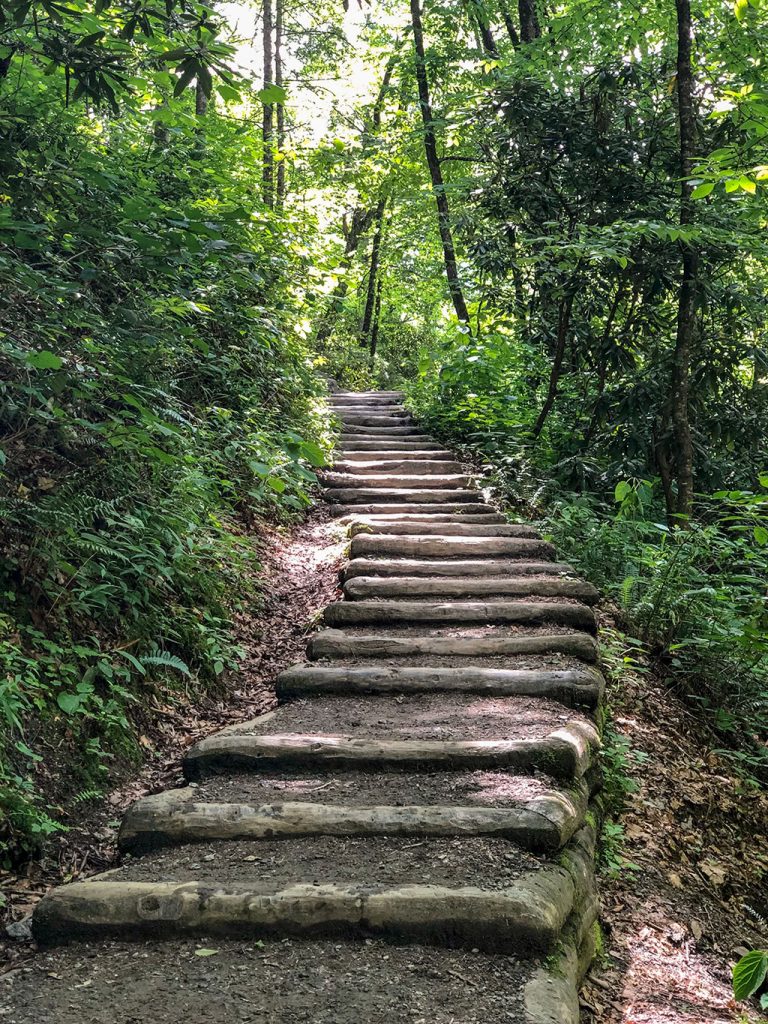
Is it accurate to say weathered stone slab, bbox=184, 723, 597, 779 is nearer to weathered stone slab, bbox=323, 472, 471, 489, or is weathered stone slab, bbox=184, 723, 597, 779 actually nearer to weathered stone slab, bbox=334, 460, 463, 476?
weathered stone slab, bbox=323, 472, 471, 489

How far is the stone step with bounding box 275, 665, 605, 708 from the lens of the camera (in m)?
4.33

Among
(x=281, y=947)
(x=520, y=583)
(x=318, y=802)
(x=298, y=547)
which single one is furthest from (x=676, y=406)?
(x=281, y=947)

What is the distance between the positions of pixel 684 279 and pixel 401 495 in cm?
348

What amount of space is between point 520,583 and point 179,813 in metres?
3.27

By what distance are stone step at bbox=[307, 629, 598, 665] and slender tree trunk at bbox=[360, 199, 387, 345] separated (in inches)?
619

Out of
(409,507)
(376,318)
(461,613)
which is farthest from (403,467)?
(376,318)

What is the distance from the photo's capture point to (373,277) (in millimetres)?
21094

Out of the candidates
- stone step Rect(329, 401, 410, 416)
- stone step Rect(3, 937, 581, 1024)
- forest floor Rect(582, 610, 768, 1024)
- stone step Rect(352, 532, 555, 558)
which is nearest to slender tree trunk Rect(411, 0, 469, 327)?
stone step Rect(329, 401, 410, 416)

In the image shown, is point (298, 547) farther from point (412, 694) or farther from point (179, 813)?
point (179, 813)

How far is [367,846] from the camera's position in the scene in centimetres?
295

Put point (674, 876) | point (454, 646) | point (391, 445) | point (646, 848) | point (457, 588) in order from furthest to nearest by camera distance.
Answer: point (391, 445) < point (457, 588) < point (454, 646) < point (646, 848) < point (674, 876)

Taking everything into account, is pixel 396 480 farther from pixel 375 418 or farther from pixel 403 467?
pixel 375 418

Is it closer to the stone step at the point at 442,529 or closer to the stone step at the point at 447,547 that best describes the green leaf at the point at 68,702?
the stone step at the point at 447,547

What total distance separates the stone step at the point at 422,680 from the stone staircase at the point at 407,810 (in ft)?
0.04
